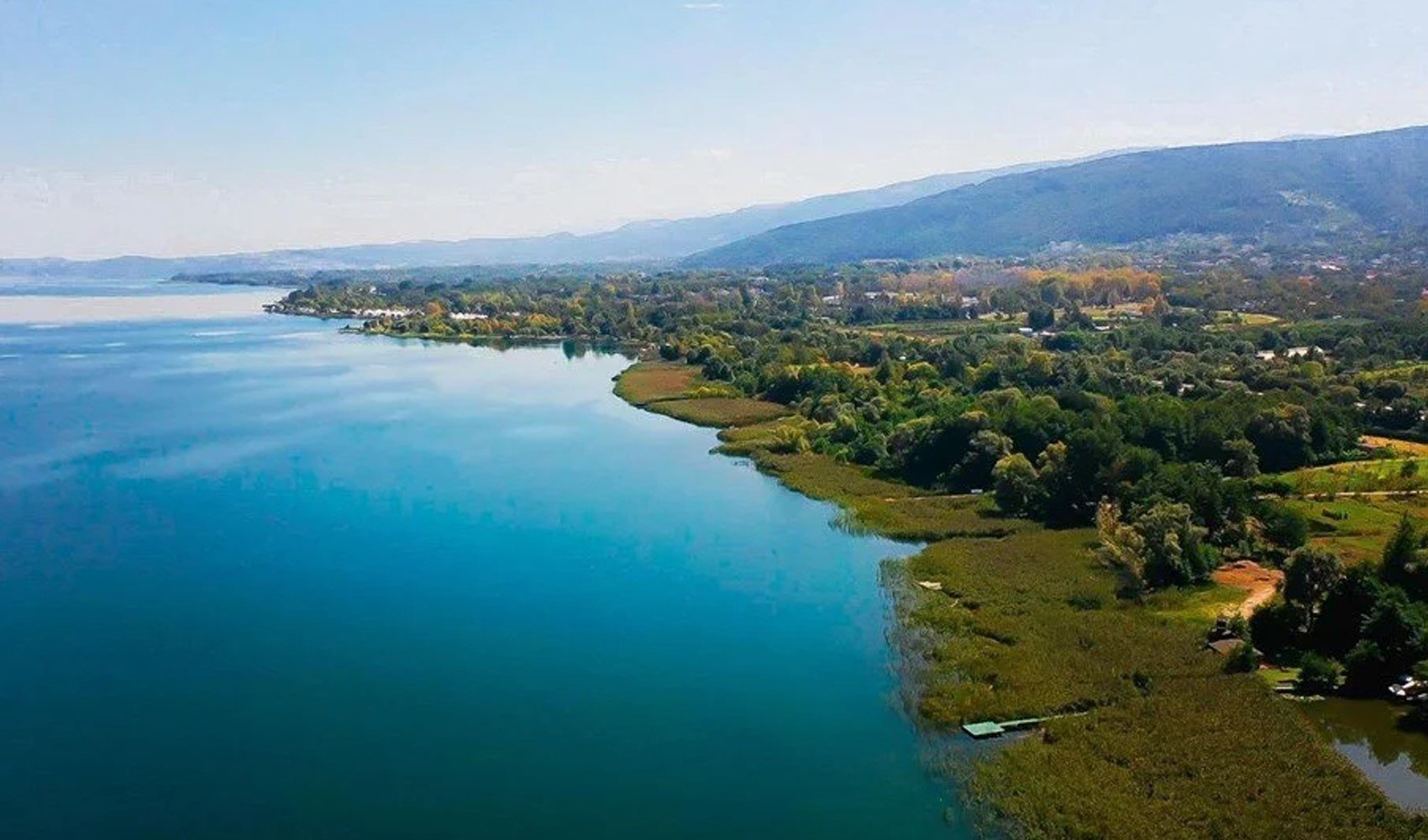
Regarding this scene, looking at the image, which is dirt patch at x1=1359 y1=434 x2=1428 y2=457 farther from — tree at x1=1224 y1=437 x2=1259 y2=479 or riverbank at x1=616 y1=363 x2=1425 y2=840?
riverbank at x1=616 y1=363 x2=1425 y2=840

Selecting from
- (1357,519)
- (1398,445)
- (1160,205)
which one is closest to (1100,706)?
(1357,519)

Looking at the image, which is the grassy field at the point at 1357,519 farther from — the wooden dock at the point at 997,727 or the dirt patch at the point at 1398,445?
the wooden dock at the point at 997,727

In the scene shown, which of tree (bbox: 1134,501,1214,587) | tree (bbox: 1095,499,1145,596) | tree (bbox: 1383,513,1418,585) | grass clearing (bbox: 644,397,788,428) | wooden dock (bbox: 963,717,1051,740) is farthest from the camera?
grass clearing (bbox: 644,397,788,428)

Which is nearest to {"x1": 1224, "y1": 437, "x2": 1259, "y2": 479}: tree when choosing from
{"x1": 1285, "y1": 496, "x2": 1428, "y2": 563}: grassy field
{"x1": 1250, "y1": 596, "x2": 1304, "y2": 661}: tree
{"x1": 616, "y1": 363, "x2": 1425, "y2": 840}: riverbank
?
{"x1": 1285, "y1": 496, "x2": 1428, "y2": 563}: grassy field

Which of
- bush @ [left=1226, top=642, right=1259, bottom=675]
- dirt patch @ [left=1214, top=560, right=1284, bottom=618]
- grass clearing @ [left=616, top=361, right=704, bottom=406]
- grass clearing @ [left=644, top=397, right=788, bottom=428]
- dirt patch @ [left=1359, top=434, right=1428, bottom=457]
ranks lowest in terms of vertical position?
dirt patch @ [left=1359, top=434, right=1428, bottom=457]

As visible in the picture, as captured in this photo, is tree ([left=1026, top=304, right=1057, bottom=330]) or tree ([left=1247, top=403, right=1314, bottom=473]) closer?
tree ([left=1247, top=403, right=1314, bottom=473])

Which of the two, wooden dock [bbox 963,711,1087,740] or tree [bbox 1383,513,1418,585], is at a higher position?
tree [bbox 1383,513,1418,585]

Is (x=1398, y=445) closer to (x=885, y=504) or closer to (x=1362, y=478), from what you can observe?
(x=1362, y=478)
